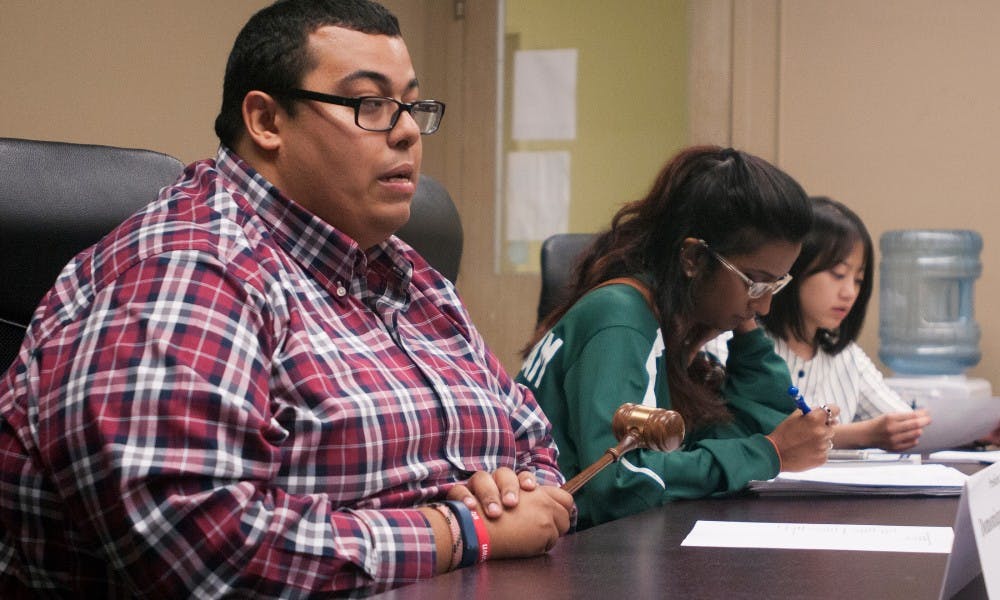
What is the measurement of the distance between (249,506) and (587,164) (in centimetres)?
345

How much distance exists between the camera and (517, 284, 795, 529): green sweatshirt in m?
1.52

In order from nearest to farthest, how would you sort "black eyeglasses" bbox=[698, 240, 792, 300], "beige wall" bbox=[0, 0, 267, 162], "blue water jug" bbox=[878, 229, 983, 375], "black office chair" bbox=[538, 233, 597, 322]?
"black eyeglasses" bbox=[698, 240, 792, 300]
"black office chair" bbox=[538, 233, 597, 322]
"beige wall" bbox=[0, 0, 267, 162]
"blue water jug" bbox=[878, 229, 983, 375]

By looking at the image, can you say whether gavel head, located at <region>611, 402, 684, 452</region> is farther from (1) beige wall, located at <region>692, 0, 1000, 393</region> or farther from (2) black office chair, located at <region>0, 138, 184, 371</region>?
(1) beige wall, located at <region>692, 0, 1000, 393</region>

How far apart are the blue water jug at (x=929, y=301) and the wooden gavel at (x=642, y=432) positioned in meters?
A: 2.81

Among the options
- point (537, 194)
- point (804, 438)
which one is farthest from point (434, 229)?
point (537, 194)

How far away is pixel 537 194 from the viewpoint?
4.35 metres

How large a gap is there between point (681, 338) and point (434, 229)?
17.0 inches

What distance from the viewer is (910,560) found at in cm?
105

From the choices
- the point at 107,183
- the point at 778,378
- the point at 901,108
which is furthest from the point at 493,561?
the point at 901,108

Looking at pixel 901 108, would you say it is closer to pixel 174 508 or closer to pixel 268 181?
pixel 268 181

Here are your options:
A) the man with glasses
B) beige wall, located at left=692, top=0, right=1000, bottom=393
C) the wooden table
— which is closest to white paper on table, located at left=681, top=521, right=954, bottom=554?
the wooden table

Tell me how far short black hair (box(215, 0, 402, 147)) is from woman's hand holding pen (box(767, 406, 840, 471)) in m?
0.76

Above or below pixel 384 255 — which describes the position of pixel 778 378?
below

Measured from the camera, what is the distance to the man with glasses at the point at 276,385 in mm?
933
